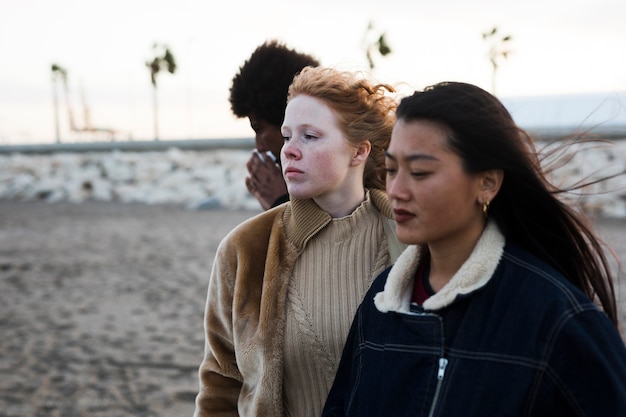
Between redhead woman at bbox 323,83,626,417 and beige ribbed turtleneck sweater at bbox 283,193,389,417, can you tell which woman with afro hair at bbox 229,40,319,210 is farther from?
redhead woman at bbox 323,83,626,417

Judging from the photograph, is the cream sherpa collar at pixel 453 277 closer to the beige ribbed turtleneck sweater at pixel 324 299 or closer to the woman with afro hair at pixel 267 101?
the beige ribbed turtleneck sweater at pixel 324 299

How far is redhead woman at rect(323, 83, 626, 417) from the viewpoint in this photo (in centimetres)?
144

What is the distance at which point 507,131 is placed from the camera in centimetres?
165

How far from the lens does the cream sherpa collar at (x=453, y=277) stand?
5.16ft

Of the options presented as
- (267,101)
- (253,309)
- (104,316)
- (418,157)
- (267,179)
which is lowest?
(104,316)

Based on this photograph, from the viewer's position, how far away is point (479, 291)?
1561 millimetres

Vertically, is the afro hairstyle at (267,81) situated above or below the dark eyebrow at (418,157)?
above

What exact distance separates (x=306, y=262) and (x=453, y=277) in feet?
2.39

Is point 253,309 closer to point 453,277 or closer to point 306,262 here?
point 306,262

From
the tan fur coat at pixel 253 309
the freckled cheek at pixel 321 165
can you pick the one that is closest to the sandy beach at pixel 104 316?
the freckled cheek at pixel 321 165

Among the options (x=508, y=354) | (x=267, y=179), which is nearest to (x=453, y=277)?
(x=508, y=354)

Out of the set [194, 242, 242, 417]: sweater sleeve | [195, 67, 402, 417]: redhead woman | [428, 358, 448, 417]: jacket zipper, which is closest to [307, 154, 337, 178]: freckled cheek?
[195, 67, 402, 417]: redhead woman

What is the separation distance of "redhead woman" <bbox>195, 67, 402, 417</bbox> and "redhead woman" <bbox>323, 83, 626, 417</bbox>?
0.32 metres

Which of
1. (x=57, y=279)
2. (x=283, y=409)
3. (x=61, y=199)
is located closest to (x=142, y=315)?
(x=57, y=279)
